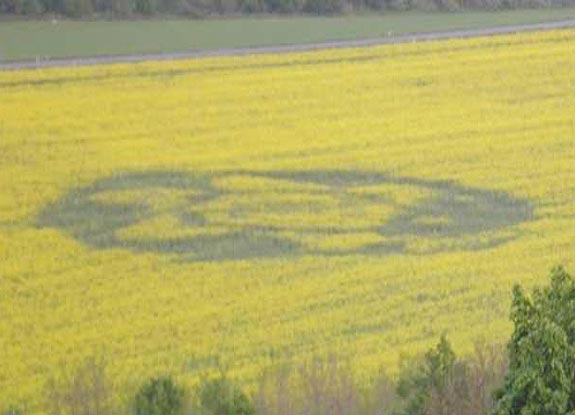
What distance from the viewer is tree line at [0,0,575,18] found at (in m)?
44.3

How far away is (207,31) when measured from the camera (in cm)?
4381

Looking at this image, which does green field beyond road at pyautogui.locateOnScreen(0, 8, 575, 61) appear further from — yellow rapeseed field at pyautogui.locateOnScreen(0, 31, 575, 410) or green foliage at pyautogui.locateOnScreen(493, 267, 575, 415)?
green foliage at pyautogui.locateOnScreen(493, 267, 575, 415)

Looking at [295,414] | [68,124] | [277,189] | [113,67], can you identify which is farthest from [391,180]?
[295,414]

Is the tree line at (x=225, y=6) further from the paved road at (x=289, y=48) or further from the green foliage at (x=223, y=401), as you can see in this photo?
the green foliage at (x=223, y=401)

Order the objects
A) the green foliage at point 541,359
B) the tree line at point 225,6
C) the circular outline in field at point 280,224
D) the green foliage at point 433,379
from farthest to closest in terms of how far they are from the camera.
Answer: the tree line at point 225,6, the circular outline in field at point 280,224, the green foliage at point 433,379, the green foliage at point 541,359

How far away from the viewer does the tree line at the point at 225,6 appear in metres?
Result: 44.3

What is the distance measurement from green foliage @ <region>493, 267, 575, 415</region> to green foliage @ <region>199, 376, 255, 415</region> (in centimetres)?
354

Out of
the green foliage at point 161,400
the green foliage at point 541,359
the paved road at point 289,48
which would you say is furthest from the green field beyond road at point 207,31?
the green foliage at point 541,359

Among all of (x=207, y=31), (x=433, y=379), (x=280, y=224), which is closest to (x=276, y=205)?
(x=280, y=224)

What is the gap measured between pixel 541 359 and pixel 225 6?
3502 cm

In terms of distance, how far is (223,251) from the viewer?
25.8 m

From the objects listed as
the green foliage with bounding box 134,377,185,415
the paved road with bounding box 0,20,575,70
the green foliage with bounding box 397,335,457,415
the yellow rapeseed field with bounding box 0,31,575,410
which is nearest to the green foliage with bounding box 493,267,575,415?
the green foliage with bounding box 397,335,457,415

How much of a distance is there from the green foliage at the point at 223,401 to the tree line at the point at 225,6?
1123 inches

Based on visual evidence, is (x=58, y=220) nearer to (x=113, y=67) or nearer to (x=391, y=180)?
(x=391, y=180)
